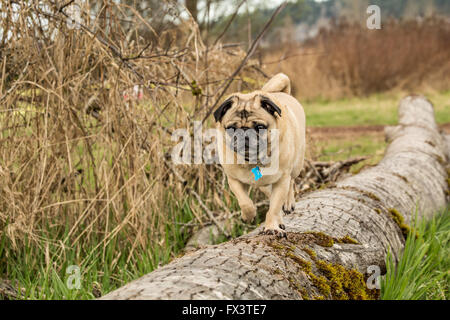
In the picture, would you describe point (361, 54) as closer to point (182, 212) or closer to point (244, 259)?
point (182, 212)

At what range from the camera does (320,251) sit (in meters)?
2.73

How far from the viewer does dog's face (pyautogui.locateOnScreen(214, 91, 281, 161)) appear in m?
2.13

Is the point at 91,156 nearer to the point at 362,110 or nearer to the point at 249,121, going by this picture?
the point at 249,121

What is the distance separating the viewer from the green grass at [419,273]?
10.1ft

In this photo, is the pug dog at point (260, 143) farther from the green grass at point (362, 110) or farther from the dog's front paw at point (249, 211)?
the green grass at point (362, 110)

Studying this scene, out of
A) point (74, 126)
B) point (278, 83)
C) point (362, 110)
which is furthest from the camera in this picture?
point (362, 110)

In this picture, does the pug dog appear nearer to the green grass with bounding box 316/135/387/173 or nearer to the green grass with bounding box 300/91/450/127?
the green grass with bounding box 316/135/387/173

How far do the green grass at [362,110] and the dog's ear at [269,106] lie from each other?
917cm

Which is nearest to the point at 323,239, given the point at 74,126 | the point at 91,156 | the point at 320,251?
the point at 320,251

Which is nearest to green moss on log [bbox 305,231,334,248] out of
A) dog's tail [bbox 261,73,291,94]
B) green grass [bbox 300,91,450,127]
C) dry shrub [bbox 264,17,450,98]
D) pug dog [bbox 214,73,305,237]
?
pug dog [bbox 214,73,305,237]

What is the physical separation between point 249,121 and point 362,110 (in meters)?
12.5

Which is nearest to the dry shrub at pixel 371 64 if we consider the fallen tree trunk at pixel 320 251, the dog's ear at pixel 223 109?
the fallen tree trunk at pixel 320 251

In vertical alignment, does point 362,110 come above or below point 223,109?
below
